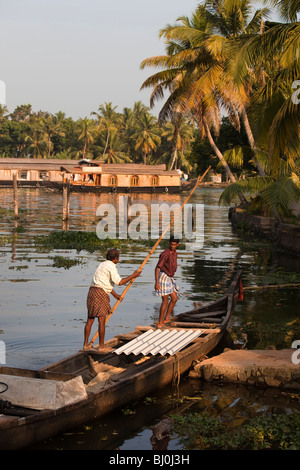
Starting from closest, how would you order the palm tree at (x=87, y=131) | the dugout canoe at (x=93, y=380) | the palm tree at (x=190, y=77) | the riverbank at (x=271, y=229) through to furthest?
the dugout canoe at (x=93, y=380) → the riverbank at (x=271, y=229) → the palm tree at (x=190, y=77) → the palm tree at (x=87, y=131)

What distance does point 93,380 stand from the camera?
8125 millimetres

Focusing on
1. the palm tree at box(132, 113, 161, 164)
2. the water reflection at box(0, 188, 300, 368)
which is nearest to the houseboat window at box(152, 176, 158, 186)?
the palm tree at box(132, 113, 161, 164)

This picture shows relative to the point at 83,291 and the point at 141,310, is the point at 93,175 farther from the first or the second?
the point at 141,310

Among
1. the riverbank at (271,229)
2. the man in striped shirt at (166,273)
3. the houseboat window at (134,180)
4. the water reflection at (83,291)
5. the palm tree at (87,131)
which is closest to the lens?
the man in striped shirt at (166,273)

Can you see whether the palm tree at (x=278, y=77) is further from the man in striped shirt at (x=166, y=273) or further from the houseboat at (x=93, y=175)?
the houseboat at (x=93, y=175)

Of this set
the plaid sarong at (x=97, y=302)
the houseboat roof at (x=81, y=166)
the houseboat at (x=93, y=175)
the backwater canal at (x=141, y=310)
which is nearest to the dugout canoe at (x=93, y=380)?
the backwater canal at (x=141, y=310)

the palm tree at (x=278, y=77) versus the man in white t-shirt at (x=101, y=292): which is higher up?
the palm tree at (x=278, y=77)

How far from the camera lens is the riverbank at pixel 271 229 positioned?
2331 centimetres

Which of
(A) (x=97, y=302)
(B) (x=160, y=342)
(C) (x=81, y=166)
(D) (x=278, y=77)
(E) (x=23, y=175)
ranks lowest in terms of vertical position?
(B) (x=160, y=342)

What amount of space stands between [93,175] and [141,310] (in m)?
59.2

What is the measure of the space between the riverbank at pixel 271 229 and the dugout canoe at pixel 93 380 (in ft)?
41.8

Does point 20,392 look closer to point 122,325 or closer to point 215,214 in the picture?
point 122,325

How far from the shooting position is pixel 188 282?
56.0 feet

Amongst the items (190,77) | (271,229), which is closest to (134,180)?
(190,77)
